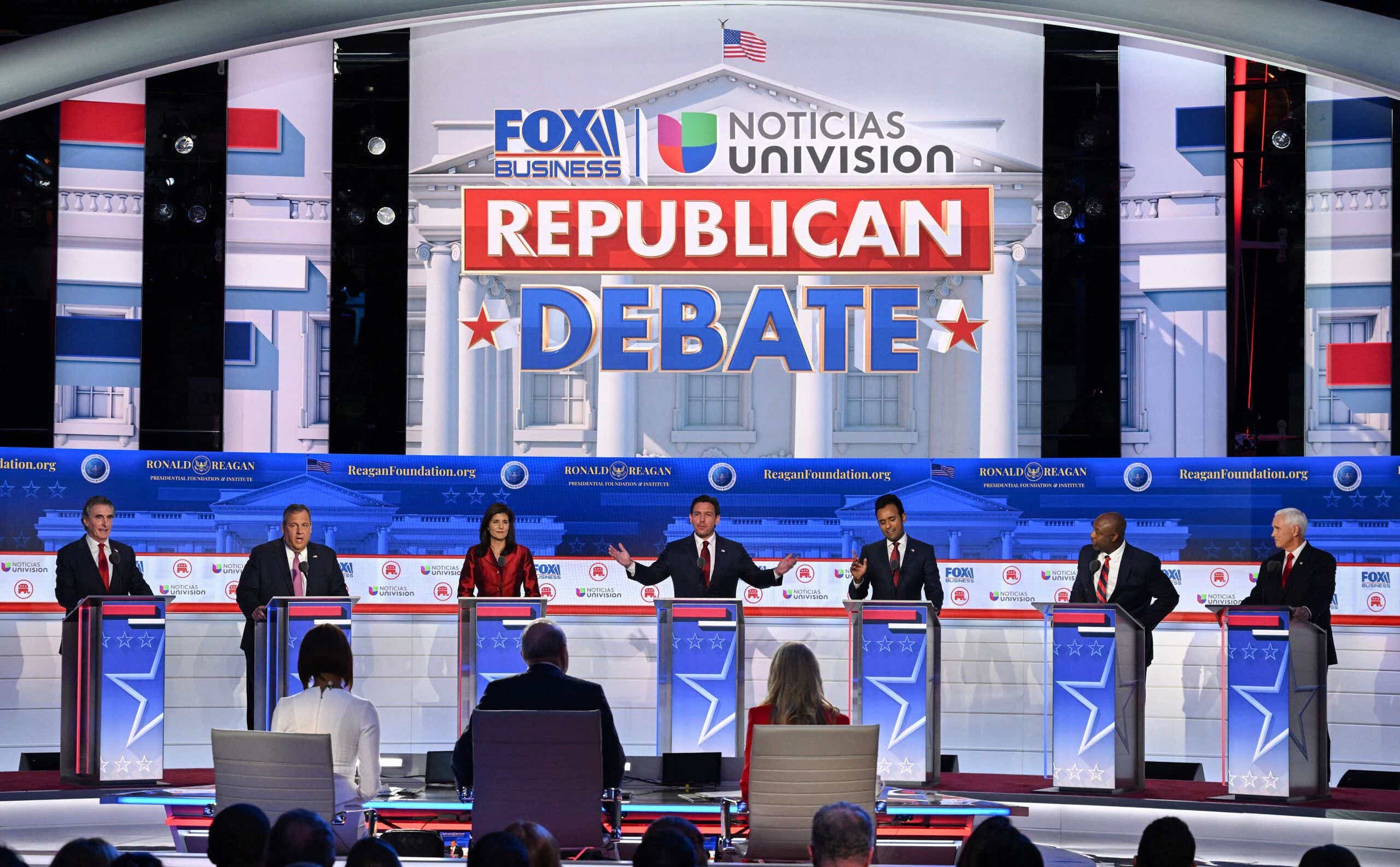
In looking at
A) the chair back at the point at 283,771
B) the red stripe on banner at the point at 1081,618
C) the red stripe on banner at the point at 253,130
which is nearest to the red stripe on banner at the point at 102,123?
the red stripe on banner at the point at 253,130

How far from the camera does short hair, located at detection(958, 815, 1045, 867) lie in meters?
3.07

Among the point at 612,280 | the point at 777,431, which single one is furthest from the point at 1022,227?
the point at 612,280

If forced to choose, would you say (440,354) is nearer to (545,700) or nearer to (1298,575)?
(545,700)

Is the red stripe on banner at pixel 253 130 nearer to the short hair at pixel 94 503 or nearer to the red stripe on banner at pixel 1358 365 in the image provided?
the short hair at pixel 94 503

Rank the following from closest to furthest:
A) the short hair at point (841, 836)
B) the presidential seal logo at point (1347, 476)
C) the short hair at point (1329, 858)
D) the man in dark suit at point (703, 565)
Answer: the short hair at point (1329, 858) → the short hair at point (841, 836) → the man in dark suit at point (703, 565) → the presidential seal logo at point (1347, 476)

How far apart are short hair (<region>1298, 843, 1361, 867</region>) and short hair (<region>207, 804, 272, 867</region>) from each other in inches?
88.5

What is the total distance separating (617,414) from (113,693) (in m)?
3.48

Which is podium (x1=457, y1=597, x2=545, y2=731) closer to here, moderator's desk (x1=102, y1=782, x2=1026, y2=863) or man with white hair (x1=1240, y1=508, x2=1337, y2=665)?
moderator's desk (x1=102, y1=782, x2=1026, y2=863)

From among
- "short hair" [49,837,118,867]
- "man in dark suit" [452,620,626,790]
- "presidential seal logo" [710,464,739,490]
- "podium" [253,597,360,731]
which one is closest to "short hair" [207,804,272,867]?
"short hair" [49,837,118,867]

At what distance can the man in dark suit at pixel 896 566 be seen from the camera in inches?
301

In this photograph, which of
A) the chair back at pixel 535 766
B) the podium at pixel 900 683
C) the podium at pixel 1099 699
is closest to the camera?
the chair back at pixel 535 766

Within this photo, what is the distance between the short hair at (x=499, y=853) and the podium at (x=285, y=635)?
4.14 meters

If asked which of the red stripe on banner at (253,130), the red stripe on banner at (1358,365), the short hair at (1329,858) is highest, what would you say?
the red stripe on banner at (253,130)

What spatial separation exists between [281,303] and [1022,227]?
15.8 ft
